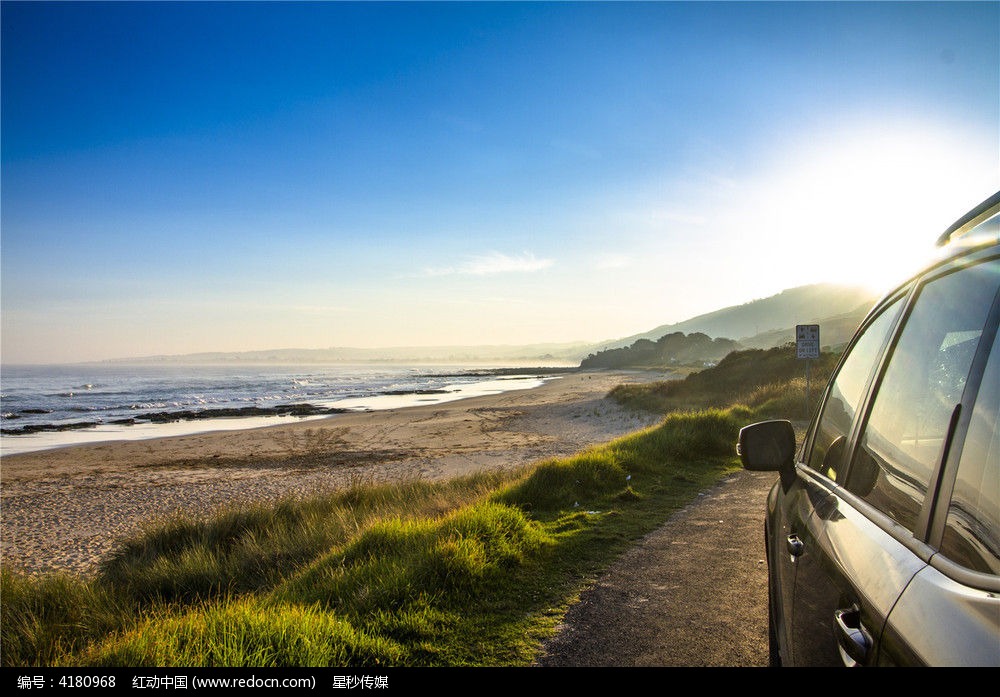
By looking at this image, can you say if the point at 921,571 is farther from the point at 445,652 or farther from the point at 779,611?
the point at 445,652

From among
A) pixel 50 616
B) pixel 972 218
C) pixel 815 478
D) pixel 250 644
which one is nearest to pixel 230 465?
pixel 50 616

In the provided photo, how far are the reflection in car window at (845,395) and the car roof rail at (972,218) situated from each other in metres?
0.35

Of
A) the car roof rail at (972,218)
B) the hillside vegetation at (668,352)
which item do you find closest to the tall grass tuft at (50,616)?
the car roof rail at (972,218)

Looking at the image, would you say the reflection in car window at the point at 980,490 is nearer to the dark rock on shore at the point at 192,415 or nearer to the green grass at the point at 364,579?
the green grass at the point at 364,579

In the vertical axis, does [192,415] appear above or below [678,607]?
below

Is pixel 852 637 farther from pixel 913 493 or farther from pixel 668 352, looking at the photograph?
pixel 668 352

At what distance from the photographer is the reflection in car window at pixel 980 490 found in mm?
1138

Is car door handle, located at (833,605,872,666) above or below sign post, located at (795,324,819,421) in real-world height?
below

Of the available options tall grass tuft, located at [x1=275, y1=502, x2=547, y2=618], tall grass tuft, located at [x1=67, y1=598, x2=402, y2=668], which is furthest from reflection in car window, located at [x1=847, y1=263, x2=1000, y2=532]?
tall grass tuft, located at [x1=275, y1=502, x2=547, y2=618]

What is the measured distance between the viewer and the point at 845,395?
245 cm

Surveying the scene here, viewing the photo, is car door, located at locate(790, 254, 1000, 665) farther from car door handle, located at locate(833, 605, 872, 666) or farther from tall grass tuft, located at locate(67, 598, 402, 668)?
tall grass tuft, located at locate(67, 598, 402, 668)

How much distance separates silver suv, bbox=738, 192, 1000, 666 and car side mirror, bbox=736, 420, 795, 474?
15 cm

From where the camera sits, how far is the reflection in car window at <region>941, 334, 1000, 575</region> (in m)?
1.14

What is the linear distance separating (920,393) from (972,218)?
515 mm
